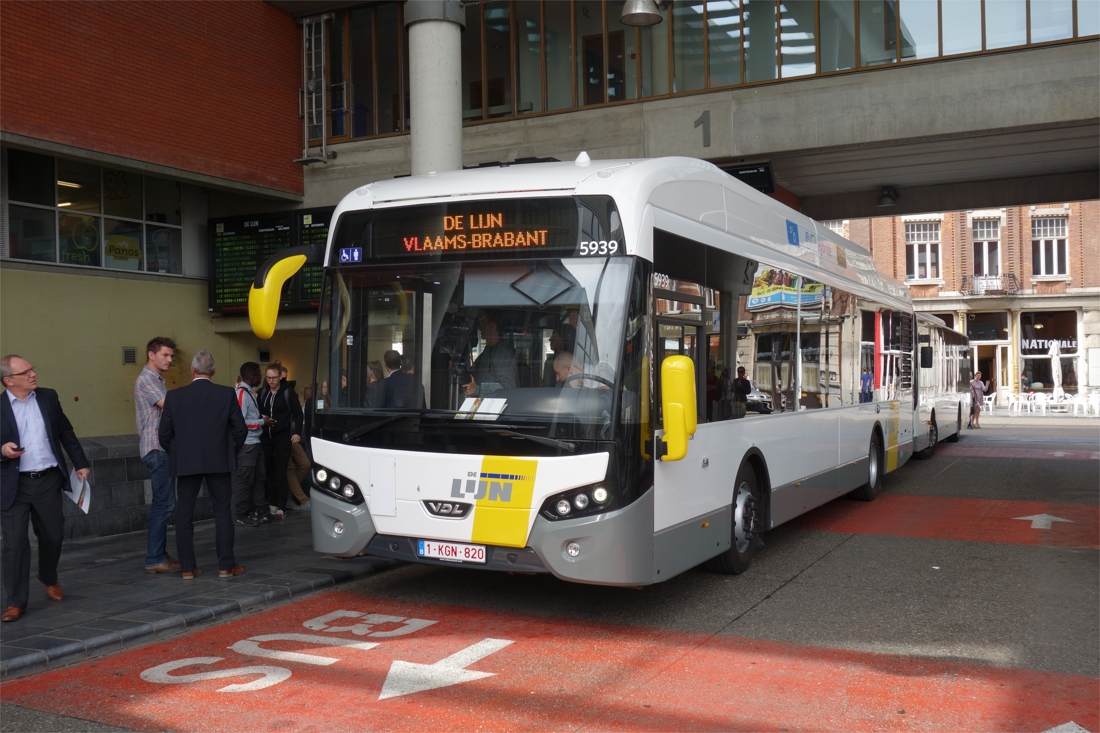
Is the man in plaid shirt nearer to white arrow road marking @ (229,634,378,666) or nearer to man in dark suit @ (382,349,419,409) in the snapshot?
white arrow road marking @ (229,634,378,666)

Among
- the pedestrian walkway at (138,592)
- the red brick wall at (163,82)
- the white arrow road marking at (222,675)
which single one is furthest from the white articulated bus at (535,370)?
the red brick wall at (163,82)

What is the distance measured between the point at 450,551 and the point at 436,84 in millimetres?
8013

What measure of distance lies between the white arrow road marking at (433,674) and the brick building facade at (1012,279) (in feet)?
138

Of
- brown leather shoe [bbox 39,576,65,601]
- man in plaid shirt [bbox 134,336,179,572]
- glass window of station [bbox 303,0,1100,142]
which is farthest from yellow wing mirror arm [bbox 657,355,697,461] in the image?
glass window of station [bbox 303,0,1100,142]

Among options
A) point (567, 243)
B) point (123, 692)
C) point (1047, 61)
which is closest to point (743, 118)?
point (1047, 61)

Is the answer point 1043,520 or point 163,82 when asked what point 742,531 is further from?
point 163,82

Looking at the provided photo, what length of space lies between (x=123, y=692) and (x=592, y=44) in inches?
521

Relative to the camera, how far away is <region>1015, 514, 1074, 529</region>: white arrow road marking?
36.8 ft

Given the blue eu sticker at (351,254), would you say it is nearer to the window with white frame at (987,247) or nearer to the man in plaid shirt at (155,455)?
the man in plaid shirt at (155,455)

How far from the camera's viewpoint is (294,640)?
634 centimetres

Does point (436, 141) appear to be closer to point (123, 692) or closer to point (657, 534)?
point (657, 534)

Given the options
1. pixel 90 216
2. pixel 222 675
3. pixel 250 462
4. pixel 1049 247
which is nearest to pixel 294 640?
pixel 222 675

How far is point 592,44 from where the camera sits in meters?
16.1

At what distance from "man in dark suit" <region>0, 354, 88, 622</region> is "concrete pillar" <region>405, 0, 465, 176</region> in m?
6.64
